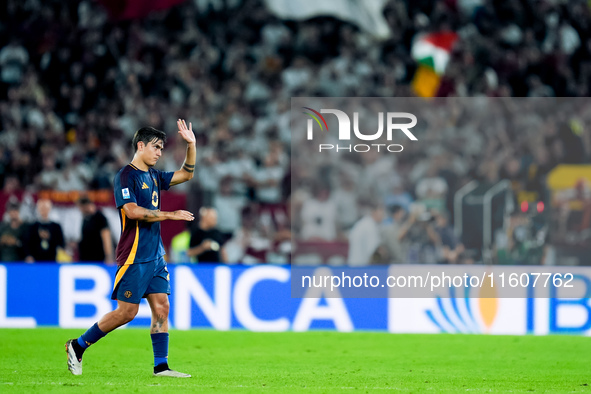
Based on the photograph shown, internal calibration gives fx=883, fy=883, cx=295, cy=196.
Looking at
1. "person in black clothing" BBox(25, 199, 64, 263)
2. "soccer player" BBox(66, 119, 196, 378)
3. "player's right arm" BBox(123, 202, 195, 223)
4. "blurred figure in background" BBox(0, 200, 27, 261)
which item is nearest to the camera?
"player's right arm" BBox(123, 202, 195, 223)

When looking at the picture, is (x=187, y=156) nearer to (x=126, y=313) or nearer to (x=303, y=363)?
(x=126, y=313)

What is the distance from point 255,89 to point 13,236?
6.16 meters

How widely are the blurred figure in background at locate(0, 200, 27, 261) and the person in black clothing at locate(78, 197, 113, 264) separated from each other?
3.11ft

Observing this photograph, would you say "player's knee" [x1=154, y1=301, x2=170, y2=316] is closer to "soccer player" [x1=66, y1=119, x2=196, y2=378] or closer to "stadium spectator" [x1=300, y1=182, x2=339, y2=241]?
"soccer player" [x1=66, y1=119, x2=196, y2=378]

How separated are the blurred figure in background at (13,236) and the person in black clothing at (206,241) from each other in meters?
2.31

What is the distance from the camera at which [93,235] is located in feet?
35.6

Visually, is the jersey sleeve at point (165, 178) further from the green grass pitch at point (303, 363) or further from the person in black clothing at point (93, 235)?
the person in black clothing at point (93, 235)

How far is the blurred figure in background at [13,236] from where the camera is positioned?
11.3 meters

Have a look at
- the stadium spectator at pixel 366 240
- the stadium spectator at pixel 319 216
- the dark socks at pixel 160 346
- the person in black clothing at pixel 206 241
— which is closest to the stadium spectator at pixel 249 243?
the stadium spectator at pixel 319 216

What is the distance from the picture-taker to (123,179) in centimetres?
628

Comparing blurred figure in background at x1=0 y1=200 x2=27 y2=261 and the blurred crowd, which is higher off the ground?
the blurred crowd

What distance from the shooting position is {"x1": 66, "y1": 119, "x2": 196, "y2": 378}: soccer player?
6.32 meters

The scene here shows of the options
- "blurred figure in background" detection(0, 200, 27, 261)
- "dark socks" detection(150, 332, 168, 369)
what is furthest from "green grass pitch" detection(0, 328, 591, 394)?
"blurred figure in background" detection(0, 200, 27, 261)

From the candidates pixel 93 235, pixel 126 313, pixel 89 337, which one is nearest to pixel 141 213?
pixel 126 313
